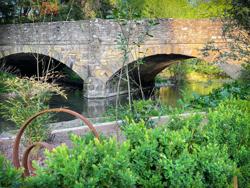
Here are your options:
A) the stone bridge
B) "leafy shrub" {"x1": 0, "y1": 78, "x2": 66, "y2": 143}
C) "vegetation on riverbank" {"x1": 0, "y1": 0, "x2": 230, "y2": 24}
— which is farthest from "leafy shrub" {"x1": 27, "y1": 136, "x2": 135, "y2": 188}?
"vegetation on riverbank" {"x1": 0, "y1": 0, "x2": 230, "y2": 24}

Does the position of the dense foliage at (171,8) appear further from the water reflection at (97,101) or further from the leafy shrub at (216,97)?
the leafy shrub at (216,97)

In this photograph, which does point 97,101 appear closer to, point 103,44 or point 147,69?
point 103,44

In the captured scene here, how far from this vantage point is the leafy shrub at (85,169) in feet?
7.22

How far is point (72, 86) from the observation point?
1984cm

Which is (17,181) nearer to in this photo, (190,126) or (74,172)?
(74,172)

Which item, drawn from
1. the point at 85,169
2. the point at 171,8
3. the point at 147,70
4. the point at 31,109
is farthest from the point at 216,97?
the point at 171,8

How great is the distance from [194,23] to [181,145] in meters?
10.4

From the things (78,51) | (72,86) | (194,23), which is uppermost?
(194,23)

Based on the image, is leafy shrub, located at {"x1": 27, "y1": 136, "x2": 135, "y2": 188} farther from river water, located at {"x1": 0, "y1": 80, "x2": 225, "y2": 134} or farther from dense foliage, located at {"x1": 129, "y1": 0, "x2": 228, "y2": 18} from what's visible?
dense foliage, located at {"x1": 129, "y1": 0, "x2": 228, "y2": 18}

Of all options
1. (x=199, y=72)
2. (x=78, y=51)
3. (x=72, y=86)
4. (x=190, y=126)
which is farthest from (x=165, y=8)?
(x=190, y=126)

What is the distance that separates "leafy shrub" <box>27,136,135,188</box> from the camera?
220 centimetres

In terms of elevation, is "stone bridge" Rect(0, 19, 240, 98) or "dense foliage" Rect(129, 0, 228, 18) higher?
"dense foliage" Rect(129, 0, 228, 18)

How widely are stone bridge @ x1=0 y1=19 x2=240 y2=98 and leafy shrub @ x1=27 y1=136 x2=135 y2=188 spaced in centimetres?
1048

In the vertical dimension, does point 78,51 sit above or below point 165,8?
below
